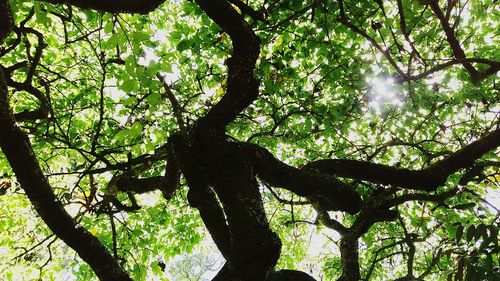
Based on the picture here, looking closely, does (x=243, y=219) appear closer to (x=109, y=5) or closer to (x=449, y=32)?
(x=109, y=5)

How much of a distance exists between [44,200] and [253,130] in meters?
4.91

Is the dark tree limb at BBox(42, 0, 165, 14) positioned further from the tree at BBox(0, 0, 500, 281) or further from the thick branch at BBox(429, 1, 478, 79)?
the thick branch at BBox(429, 1, 478, 79)

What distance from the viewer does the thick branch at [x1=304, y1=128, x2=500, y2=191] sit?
3787 mm

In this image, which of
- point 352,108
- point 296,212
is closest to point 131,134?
point 352,108

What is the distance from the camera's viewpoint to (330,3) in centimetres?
398

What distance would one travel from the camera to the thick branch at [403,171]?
12.4 feet

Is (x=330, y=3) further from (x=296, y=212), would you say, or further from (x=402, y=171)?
(x=296, y=212)

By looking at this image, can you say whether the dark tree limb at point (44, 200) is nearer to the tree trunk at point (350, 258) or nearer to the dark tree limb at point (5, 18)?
the dark tree limb at point (5, 18)

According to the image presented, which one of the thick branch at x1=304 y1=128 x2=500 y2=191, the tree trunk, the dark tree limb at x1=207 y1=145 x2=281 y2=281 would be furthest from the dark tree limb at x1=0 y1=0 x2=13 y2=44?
the tree trunk

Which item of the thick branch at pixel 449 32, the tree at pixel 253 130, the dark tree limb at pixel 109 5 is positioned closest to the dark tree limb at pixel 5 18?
the tree at pixel 253 130

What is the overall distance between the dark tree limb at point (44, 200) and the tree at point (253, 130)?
11mm

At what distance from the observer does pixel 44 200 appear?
295 centimetres

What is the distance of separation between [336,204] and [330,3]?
2310 mm

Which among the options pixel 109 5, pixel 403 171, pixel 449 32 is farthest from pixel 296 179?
pixel 109 5
